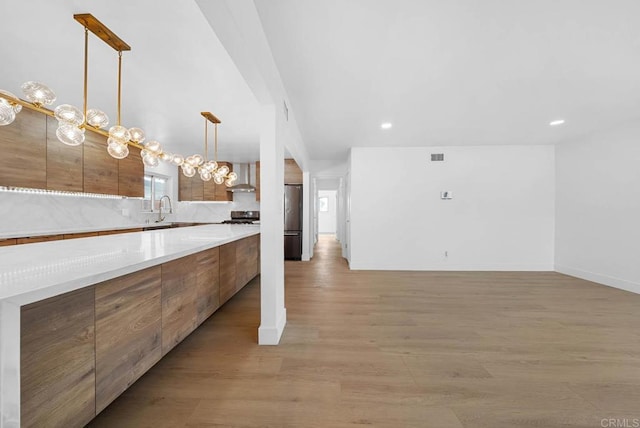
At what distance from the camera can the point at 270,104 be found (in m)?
2.34

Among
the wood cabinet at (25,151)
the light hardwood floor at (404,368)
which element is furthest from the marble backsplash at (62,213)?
the light hardwood floor at (404,368)

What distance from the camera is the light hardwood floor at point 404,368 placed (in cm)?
148

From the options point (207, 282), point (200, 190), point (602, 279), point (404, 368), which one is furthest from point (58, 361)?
point (602, 279)

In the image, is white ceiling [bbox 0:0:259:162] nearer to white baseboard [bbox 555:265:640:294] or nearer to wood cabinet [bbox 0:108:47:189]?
wood cabinet [bbox 0:108:47:189]

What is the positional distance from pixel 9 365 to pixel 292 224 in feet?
17.6

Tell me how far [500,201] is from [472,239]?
0.89 m

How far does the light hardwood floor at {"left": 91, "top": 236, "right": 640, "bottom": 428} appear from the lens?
58.2 inches

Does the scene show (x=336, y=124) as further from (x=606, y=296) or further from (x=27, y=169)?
(x=606, y=296)

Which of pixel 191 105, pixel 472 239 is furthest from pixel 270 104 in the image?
→ pixel 472 239

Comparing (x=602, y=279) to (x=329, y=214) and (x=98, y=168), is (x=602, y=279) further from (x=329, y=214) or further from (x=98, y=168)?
(x=329, y=214)

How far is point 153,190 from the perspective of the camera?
610cm

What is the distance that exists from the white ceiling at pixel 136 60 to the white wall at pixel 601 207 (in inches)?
208

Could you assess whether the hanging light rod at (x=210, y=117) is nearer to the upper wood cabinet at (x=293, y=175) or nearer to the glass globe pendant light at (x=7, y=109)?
the glass globe pendant light at (x=7, y=109)

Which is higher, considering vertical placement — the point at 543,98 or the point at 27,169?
the point at 543,98
